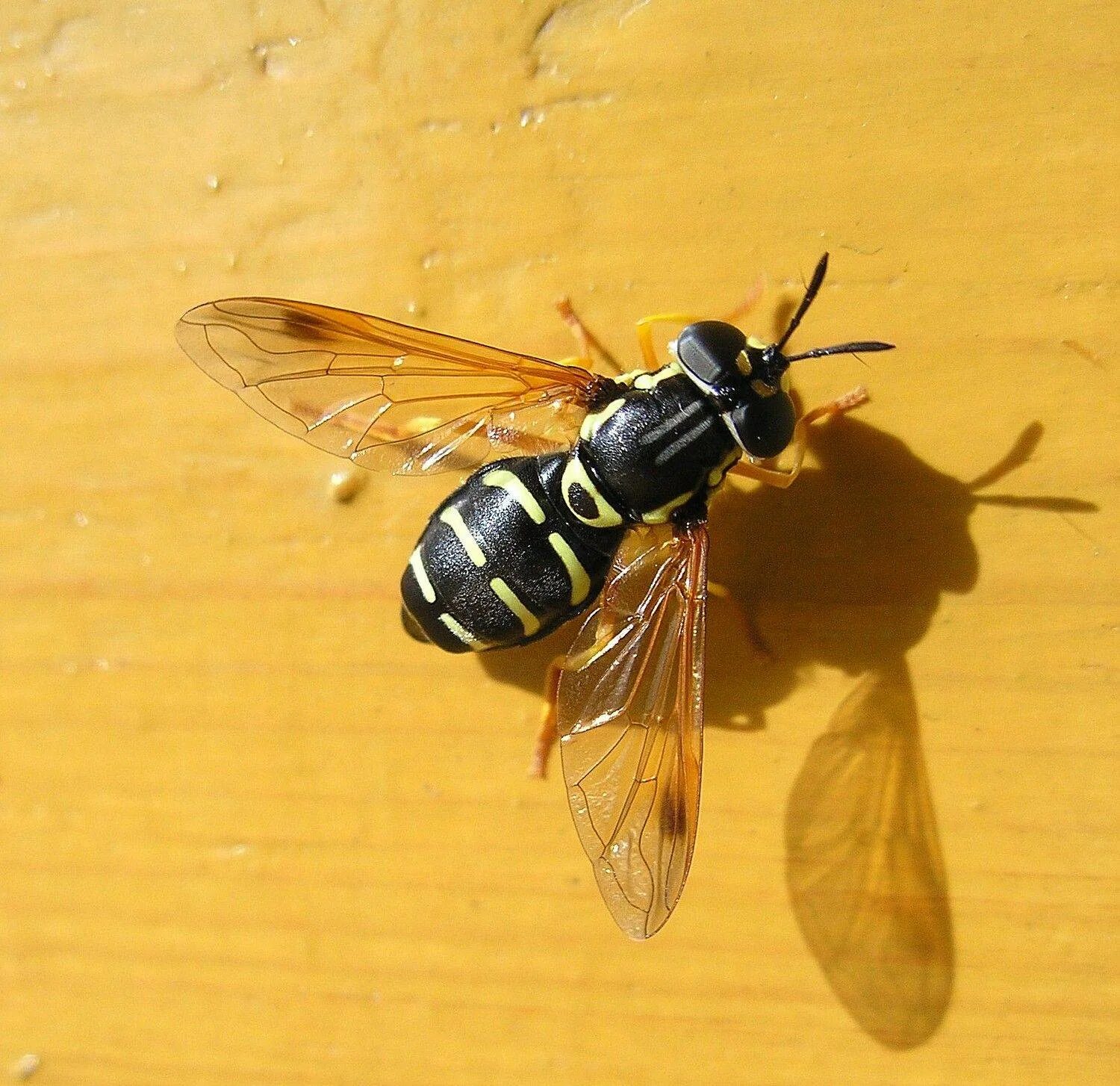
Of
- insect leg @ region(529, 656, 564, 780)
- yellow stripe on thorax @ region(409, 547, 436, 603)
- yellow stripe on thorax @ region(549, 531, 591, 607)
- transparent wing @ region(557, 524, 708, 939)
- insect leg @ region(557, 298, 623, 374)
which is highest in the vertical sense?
insect leg @ region(557, 298, 623, 374)

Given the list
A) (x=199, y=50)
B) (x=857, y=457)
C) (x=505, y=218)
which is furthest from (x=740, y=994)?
(x=199, y=50)

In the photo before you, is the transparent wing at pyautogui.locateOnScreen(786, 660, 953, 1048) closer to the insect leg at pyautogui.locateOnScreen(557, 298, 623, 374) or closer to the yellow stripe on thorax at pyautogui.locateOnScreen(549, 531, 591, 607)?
the yellow stripe on thorax at pyautogui.locateOnScreen(549, 531, 591, 607)

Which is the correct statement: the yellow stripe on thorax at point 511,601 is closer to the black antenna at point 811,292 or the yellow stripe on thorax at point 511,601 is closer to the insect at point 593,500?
the insect at point 593,500

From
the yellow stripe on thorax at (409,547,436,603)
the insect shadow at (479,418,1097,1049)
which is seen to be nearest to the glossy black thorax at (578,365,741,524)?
the insect shadow at (479,418,1097,1049)

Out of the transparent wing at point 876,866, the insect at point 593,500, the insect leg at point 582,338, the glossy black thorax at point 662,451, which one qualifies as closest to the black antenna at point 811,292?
the insect at point 593,500

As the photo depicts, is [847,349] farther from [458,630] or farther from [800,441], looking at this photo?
[458,630]

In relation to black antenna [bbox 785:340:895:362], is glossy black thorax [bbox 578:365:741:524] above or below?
below

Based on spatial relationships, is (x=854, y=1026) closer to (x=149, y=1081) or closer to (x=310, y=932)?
(x=310, y=932)
